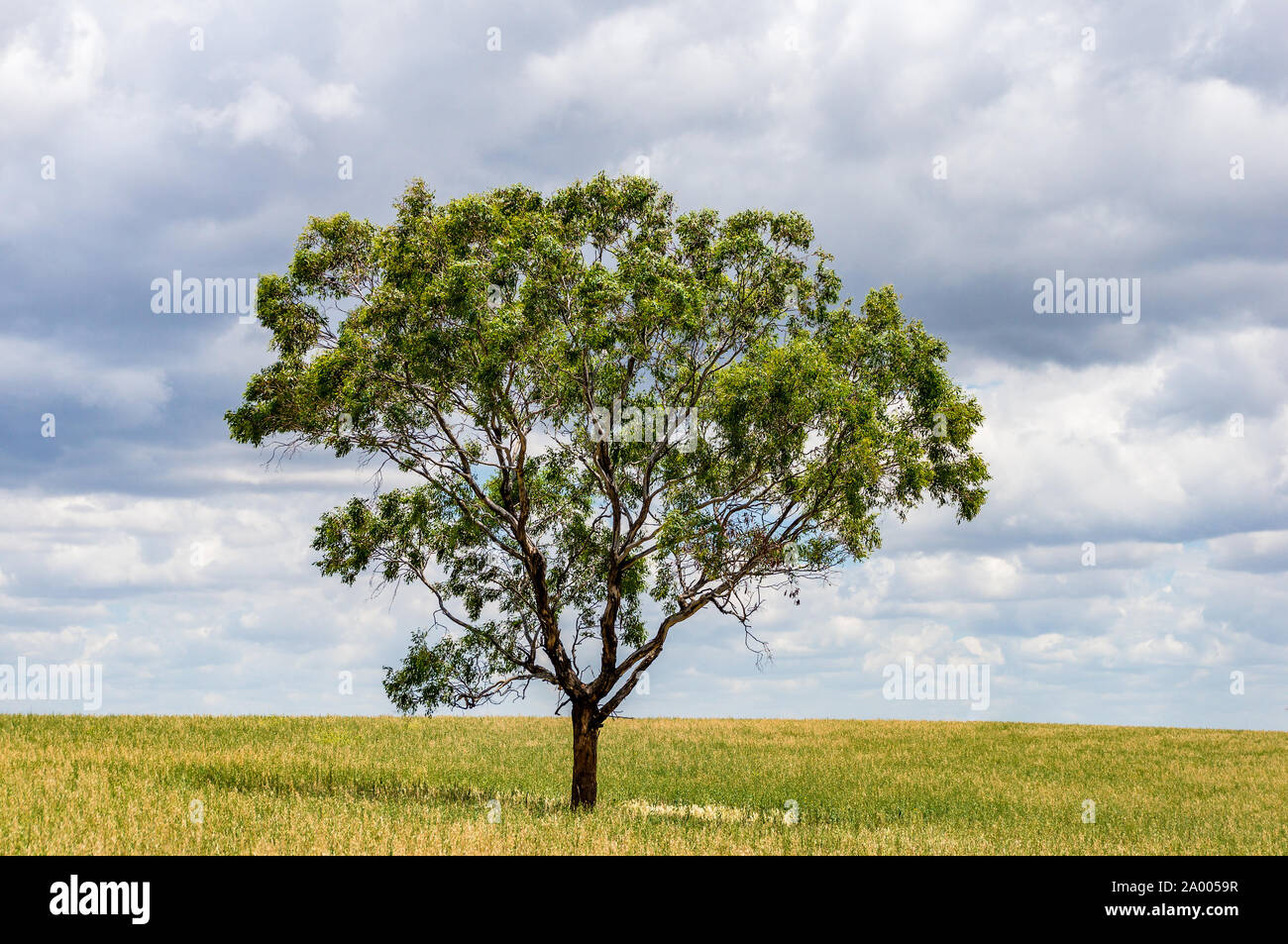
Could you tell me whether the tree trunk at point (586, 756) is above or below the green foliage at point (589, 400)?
below

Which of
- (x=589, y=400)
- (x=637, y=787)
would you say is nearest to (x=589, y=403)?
(x=589, y=400)

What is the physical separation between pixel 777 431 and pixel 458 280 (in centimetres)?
855

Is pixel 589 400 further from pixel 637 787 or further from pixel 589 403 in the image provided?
pixel 637 787

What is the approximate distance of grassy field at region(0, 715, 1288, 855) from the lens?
1880 cm

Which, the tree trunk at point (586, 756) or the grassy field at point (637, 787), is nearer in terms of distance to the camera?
the grassy field at point (637, 787)

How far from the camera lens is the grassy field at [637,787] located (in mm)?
18797

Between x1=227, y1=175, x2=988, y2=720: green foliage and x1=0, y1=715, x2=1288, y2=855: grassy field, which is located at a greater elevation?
x1=227, y1=175, x2=988, y2=720: green foliage

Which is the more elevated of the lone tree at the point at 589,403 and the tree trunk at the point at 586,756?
the lone tree at the point at 589,403

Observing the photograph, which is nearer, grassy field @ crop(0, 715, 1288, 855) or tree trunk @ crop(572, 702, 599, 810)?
grassy field @ crop(0, 715, 1288, 855)

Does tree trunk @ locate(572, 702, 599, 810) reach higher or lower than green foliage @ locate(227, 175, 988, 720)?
lower
